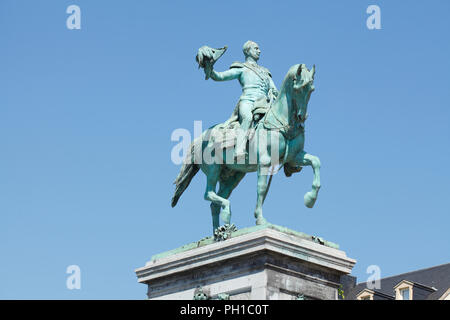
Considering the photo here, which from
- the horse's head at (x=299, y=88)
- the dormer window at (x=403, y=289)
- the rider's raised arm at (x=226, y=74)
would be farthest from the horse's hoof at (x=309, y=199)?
the dormer window at (x=403, y=289)

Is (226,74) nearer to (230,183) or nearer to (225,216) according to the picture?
(230,183)

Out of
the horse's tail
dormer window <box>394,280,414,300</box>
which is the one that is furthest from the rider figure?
dormer window <box>394,280,414,300</box>

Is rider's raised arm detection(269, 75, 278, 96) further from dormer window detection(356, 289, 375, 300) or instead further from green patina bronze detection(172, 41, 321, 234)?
dormer window detection(356, 289, 375, 300)

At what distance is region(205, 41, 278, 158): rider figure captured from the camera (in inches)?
831

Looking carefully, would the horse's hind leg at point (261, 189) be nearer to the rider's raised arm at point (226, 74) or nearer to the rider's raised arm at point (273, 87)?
the rider's raised arm at point (273, 87)

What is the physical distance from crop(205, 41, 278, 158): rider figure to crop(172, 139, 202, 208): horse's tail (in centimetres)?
148

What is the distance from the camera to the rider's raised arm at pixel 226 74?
21602 millimetres

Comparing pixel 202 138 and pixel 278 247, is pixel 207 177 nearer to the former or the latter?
pixel 202 138

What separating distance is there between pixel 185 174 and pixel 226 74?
2.41 meters

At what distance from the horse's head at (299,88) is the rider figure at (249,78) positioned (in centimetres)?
115

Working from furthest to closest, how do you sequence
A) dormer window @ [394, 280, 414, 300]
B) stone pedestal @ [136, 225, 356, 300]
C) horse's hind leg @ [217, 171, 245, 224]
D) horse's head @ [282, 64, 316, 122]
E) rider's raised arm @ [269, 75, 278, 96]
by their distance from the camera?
dormer window @ [394, 280, 414, 300], rider's raised arm @ [269, 75, 278, 96], horse's hind leg @ [217, 171, 245, 224], horse's head @ [282, 64, 316, 122], stone pedestal @ [136, 225, 356, 300]

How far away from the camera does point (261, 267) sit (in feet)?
60.7
